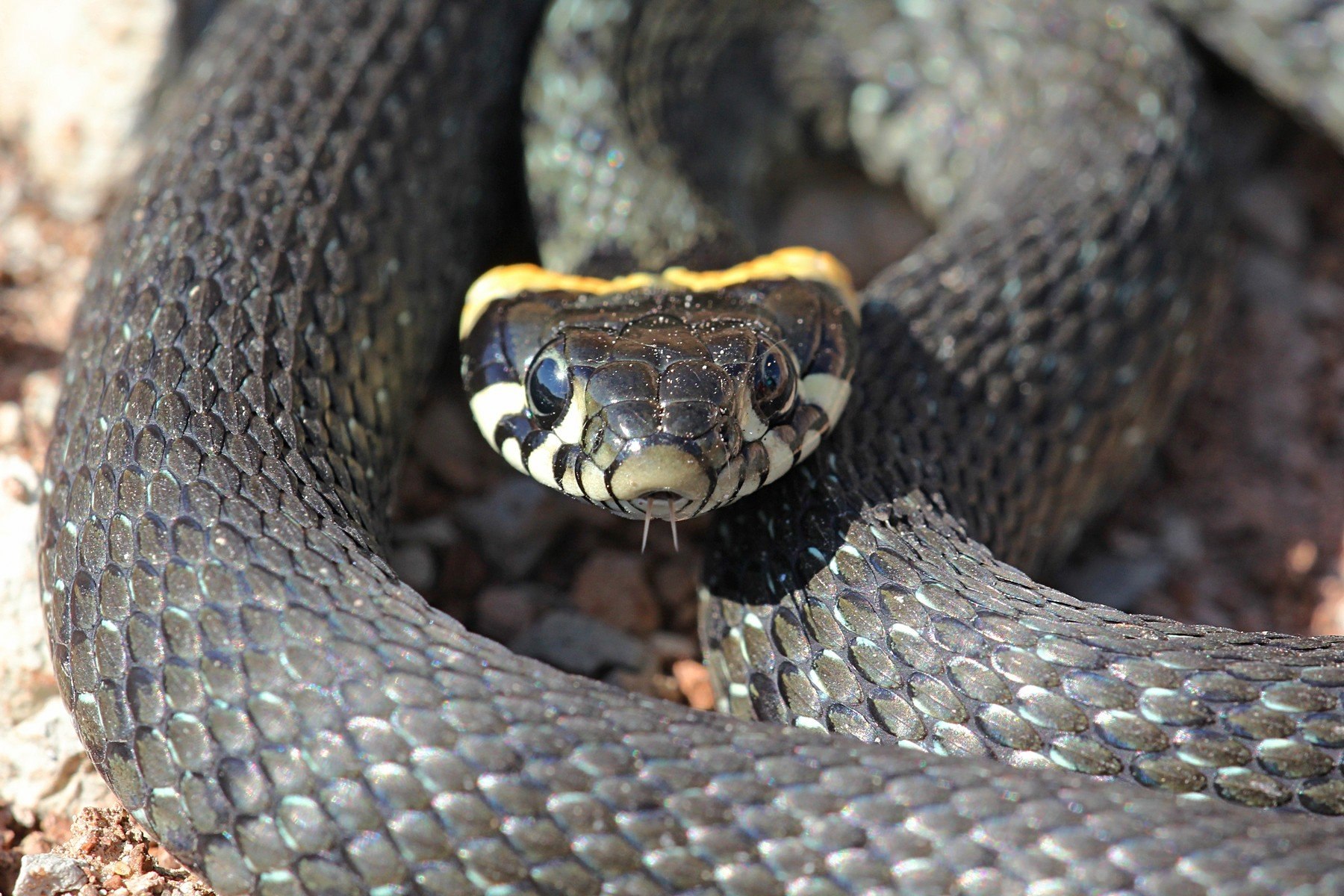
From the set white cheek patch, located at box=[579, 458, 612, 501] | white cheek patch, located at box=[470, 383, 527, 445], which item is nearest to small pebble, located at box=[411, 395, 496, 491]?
white cheek patch, located at box=[470, 383, 527, 445]

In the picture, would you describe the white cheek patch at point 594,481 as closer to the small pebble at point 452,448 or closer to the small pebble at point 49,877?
the small pebble at point 452,448

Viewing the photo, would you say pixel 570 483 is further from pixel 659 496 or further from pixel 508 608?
pixel 508 608

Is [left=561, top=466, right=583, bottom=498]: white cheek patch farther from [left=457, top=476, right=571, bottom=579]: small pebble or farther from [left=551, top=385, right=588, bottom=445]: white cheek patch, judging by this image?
[left=457, top=476, right=571, bottom=579]: small pebble

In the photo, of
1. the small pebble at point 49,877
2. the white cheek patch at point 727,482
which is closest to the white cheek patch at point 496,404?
the white cheek patch at point 727,482

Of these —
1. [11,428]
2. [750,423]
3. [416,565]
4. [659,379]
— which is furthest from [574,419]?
[11,428]

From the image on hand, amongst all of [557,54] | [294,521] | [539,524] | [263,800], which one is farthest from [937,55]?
[263,800]

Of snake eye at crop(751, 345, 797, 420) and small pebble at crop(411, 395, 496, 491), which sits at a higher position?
snake eye at crop(751, 345, 797, 420)

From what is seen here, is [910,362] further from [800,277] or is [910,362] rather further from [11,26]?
[11,26]
